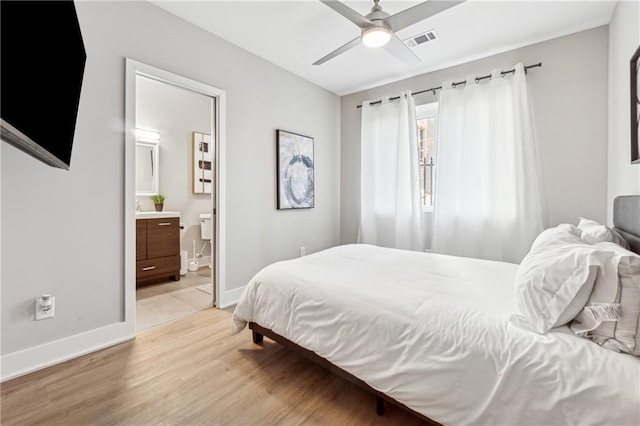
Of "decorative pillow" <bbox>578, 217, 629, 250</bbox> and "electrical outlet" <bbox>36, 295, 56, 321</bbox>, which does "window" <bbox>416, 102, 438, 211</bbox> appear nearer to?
"decorative pillow" <bbox>578, 217, 629, 250</bbox>

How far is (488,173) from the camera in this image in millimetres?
3027

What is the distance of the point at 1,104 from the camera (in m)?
0.93

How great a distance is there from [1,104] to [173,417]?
1.54 metres

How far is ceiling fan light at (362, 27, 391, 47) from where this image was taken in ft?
6.49

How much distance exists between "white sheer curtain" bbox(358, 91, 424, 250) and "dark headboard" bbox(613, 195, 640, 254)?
5.98 ft

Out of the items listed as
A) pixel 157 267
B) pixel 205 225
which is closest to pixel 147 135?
pixel 205 225

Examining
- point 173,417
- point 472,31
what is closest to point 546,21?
point 472,31

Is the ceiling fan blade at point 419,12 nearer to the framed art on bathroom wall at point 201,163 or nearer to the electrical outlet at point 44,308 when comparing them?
the electrical outlet at point 44,308

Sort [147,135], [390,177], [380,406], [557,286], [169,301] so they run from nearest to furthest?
[557,286] → [380,406] → [169,301] → [390,177] → [147,135]

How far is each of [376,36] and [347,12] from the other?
11.3 inches

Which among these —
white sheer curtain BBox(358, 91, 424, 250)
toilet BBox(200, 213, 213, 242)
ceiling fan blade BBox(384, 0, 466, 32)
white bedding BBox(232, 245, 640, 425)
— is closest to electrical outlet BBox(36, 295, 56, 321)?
white bedding BBox(232, 245, 640, 425)

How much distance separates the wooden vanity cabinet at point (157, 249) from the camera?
3.48m

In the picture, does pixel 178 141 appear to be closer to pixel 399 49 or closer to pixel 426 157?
pixel 399 49

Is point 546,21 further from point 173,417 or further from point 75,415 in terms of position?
point 75,415
